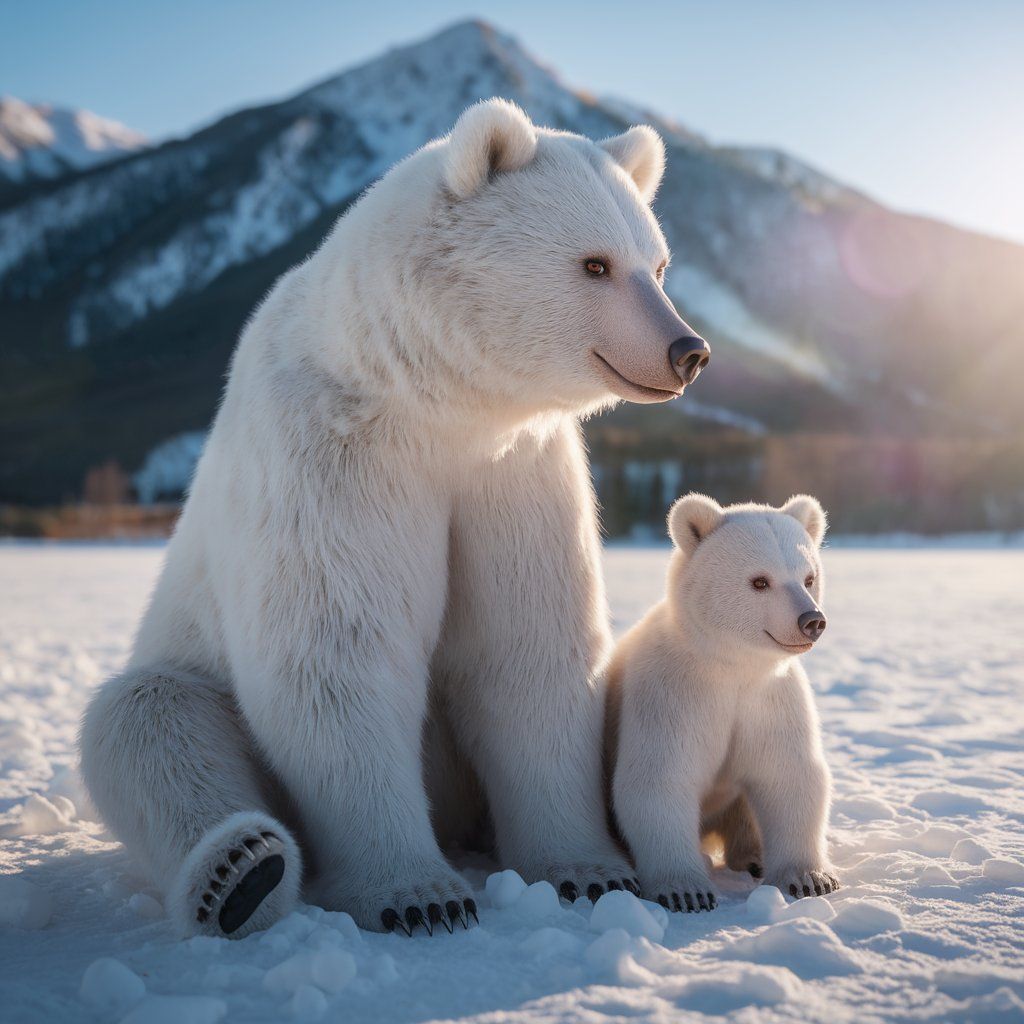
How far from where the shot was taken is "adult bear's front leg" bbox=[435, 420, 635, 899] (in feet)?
9.32

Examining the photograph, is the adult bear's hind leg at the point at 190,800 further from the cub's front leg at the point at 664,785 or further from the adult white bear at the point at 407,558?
the cub's front leg at the point at 664,785

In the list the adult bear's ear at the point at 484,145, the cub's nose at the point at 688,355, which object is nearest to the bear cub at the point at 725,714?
the cub's nose at the point at 688,355

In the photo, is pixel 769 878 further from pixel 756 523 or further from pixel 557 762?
pixel 756 523

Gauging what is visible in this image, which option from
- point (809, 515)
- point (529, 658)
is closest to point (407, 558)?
point (529, 658)

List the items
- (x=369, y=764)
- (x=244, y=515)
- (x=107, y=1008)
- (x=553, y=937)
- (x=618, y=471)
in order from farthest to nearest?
1. (x=618, y=471)
2. (x=244, y=515)
3. (x=369, y=764)
4. (x=553, y=937)
5. (x=107, y=1008)

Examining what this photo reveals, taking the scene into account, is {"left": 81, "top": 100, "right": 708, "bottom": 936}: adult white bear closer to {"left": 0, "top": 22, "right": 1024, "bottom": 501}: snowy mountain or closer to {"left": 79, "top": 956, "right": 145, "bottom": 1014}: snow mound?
{"left": 79, "top": 956, "right": 145, "bottom": 1014}: snow mound

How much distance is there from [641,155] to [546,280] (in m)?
0.76

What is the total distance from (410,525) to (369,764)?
2.09 ft

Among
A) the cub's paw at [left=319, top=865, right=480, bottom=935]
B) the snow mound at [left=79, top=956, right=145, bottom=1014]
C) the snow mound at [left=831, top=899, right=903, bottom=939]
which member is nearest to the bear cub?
the snow mound at [left=831, top=899, right=903, bottom=939]

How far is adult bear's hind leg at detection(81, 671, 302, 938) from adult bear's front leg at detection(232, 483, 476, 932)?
0.15 metres

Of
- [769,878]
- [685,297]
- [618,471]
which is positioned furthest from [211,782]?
[685,297]

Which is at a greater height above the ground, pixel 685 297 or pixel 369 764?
pixel 685 297

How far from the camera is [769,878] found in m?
2.81

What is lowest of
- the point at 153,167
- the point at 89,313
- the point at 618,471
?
the point at 618,471
